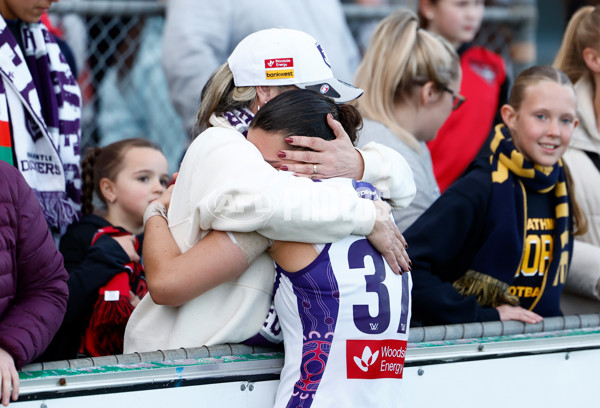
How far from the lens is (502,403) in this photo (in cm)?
276

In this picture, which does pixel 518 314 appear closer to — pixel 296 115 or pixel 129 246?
pixel 296 115

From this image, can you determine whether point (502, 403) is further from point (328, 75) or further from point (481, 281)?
point (328, 75)

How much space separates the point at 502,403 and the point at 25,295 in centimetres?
148

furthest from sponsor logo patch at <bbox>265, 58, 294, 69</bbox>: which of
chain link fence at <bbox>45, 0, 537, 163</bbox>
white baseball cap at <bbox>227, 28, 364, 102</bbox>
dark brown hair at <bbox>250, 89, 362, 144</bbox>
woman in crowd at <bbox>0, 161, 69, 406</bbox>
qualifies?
chain link fence at <bbox>45, 0, 537, 163</bbox>

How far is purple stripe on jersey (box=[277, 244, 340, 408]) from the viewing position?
2.20m

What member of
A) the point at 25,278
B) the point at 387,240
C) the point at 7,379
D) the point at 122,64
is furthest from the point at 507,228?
the point at 122,64

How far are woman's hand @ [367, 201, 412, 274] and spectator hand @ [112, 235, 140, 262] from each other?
3.28 feet

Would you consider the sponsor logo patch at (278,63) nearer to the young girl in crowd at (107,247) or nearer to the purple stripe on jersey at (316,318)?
the purple stripe on jersey at (316,318)

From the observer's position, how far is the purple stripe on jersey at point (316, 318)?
2.20m

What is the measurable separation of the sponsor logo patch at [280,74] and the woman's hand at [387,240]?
0.43m

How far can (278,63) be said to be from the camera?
8.06 feet

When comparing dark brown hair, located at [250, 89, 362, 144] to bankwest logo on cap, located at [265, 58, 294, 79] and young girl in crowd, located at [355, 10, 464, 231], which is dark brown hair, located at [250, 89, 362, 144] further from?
young girl in crowd, located at [355, 10, 464, 231]

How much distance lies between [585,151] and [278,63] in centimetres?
178

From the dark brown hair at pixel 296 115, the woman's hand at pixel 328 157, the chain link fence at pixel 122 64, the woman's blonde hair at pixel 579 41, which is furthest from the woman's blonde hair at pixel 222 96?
the chain link fence at pixel 122 64
